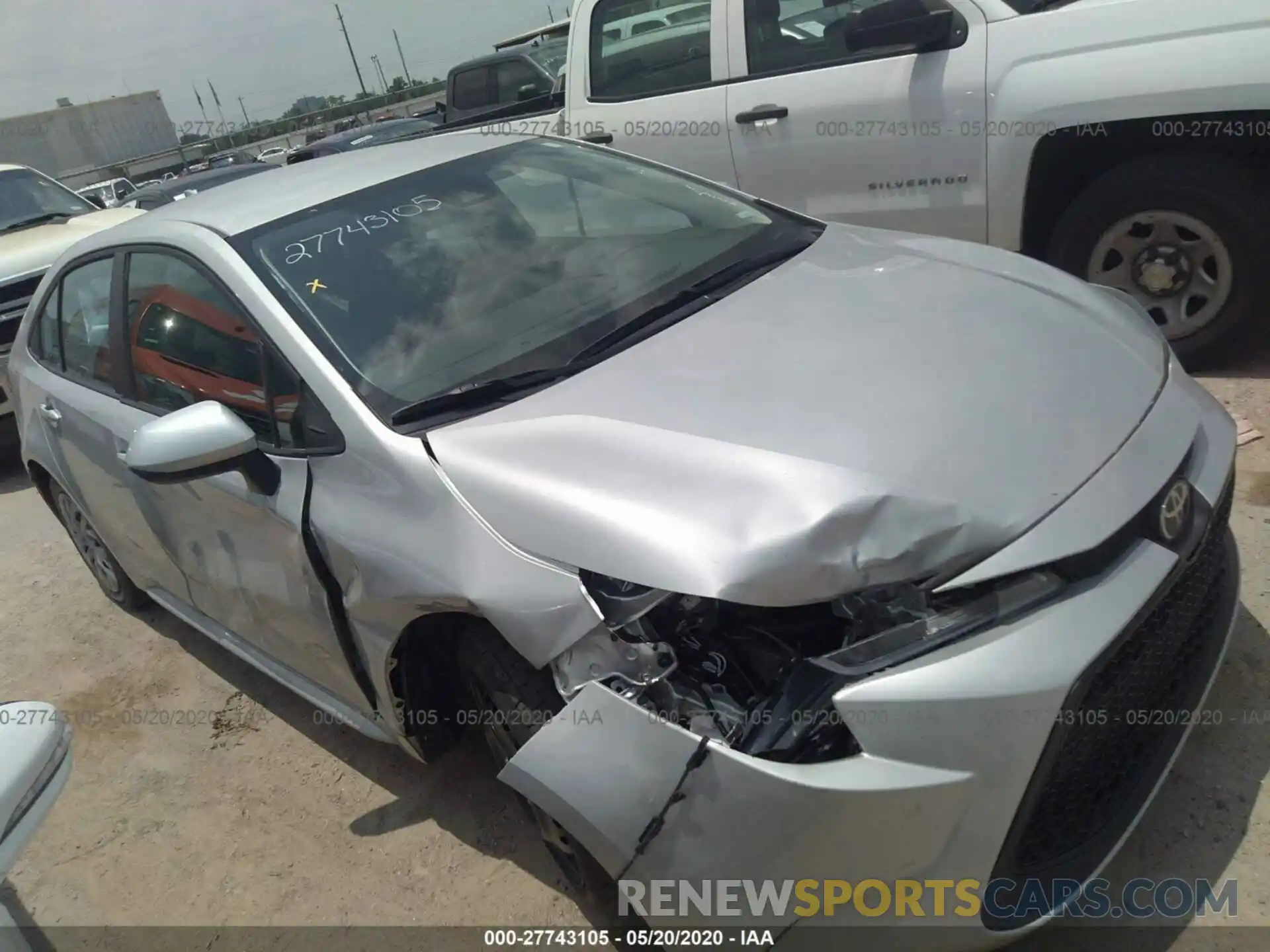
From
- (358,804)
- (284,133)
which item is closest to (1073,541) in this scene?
(358,804)

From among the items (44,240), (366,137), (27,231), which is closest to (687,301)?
(44,240)

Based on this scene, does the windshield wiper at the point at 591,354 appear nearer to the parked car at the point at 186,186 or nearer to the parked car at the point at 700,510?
the parked car at the point at 700,510

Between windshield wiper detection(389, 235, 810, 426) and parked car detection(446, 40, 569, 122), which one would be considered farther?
parked car detection(446, 40, 569, 122)

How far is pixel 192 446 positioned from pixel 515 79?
6.87 metres

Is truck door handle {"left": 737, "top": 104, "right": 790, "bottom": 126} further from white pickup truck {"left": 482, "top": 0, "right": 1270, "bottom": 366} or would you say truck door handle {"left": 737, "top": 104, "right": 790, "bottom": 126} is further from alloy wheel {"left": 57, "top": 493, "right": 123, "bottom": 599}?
alloy wheel {"left": 57, "top": 493, "right": 123, "bottom": 599}

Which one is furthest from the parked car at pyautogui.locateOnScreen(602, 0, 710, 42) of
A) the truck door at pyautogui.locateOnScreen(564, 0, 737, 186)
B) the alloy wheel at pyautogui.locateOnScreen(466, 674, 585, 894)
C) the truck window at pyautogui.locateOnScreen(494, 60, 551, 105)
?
the alloy wheel at pyautogui.locateOnScreen(466, 674, 585, 894)

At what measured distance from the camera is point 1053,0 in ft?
12.9

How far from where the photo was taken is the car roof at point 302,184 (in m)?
2.76

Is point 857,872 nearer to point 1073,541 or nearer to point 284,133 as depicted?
point 1073,541

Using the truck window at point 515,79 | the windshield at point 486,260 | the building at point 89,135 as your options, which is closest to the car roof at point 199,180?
the truck window at point 515,79

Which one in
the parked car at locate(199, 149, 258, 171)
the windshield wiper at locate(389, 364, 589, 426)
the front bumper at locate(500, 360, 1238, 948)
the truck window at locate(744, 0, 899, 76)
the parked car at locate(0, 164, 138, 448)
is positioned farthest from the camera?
the parked car at locate(199, 149, 258, 171)

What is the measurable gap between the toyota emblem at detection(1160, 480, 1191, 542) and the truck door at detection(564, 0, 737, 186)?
3.24 metres

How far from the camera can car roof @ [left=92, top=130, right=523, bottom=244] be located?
276 centimetres

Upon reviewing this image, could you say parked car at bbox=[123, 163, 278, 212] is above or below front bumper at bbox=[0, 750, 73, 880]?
below
